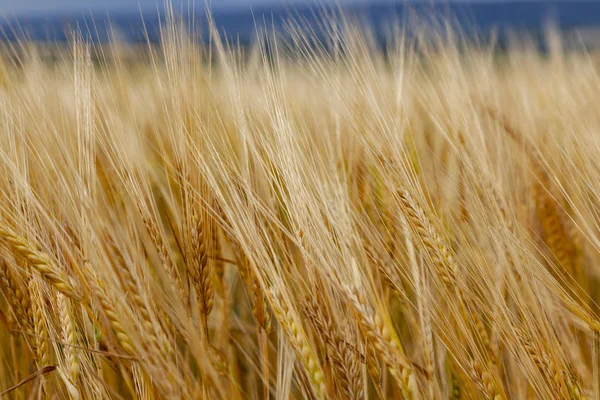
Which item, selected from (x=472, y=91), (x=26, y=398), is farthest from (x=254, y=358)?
(x=472, y=91)

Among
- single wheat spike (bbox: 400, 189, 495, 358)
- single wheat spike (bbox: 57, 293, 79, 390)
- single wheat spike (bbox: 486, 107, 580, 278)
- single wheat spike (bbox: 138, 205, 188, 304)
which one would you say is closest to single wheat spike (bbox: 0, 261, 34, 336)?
single wheat spike (bbox: 57, 293, 79, 390)

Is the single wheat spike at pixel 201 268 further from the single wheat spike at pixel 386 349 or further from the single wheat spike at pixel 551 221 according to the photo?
the single wheat spike at pixel 551 221

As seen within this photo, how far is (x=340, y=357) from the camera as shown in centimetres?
73

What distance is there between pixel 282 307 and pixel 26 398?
605 millimetres

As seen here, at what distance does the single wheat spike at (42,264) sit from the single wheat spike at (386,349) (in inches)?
14.6

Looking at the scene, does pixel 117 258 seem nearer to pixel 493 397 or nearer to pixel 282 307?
pixel 282 307

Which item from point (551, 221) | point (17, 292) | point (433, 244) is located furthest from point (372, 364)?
point (551, 221)

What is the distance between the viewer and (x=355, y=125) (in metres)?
0.95

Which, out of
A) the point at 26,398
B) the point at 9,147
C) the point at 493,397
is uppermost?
the point at 9,147

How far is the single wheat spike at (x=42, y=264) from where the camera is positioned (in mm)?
705

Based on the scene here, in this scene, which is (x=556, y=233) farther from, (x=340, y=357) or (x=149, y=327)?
(x=149, y=327)

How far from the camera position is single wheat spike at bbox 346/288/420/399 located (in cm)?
69

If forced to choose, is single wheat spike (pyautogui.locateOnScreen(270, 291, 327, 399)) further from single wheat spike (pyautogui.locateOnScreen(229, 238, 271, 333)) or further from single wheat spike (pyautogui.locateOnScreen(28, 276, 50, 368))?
single wheat spike (pyautogui.locateOnScreen(28, 276, 50, 368))

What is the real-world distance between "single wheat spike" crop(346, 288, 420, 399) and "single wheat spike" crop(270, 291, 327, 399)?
3.2 inches
